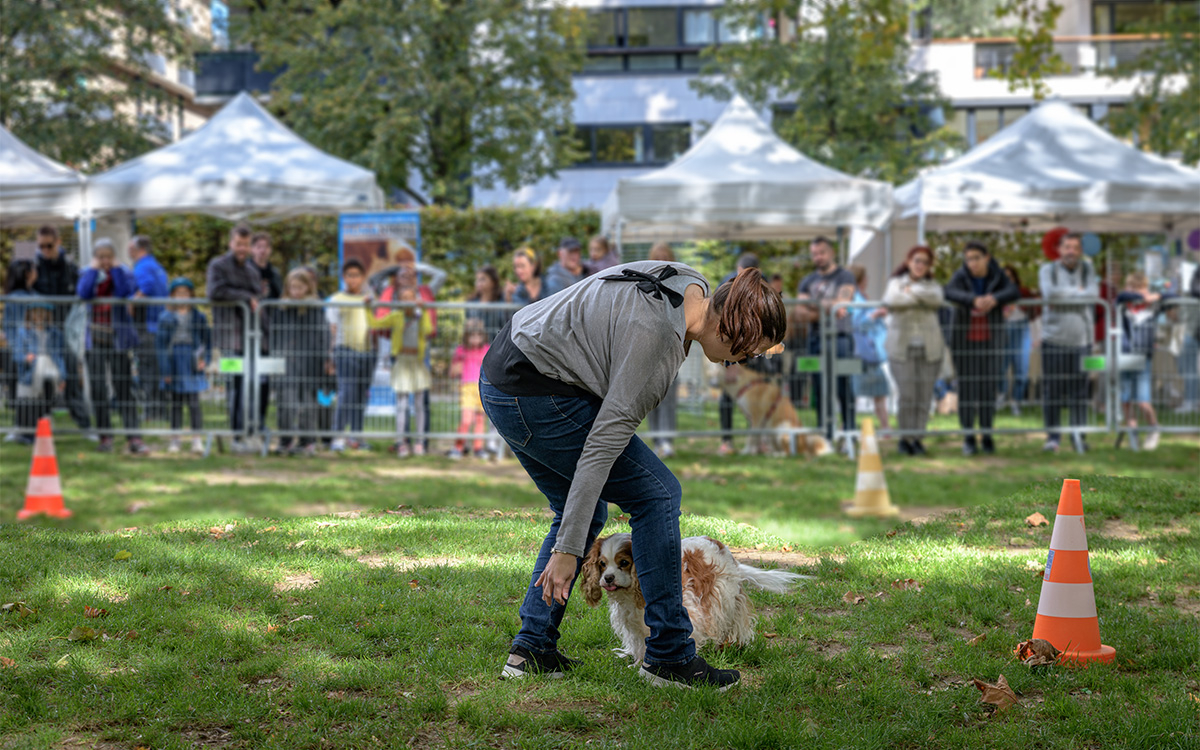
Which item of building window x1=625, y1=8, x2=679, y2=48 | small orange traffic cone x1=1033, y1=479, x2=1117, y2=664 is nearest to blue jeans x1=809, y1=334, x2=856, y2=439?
small orange traffic cone x1=1033, y1=479, x2=1117, y2=664

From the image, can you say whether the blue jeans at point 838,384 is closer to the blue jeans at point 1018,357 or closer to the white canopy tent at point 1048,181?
the blue jeans at point 1018,357

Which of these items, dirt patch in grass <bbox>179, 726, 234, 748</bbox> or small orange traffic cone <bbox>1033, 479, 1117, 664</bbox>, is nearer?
dirt patch in grass <bbox>179, 726, 234, 748</bbox>

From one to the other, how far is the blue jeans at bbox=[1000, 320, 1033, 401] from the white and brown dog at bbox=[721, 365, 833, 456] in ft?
6.93

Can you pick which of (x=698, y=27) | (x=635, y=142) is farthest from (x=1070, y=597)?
(x=698, y=27)

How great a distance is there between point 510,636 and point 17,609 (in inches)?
82.3

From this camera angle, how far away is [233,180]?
13547 millimetres

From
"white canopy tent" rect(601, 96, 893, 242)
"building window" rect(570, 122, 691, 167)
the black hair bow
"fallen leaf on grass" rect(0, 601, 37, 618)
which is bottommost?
"fallen leaf on grass" rect(0, 601, 37, 618)

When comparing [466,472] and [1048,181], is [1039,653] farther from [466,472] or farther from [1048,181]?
[1048,181]

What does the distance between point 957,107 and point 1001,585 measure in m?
35.3

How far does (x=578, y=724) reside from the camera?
380 cm

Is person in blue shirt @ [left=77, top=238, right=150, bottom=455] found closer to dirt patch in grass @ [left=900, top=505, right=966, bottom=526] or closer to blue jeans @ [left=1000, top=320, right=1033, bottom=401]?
dirt patch in grass @ [left=900, top=505, right=966, bottom=526]

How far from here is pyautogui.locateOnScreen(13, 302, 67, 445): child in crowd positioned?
11688 mm

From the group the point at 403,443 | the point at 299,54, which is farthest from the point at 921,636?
the point at 299,54

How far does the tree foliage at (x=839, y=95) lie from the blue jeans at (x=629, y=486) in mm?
22407
